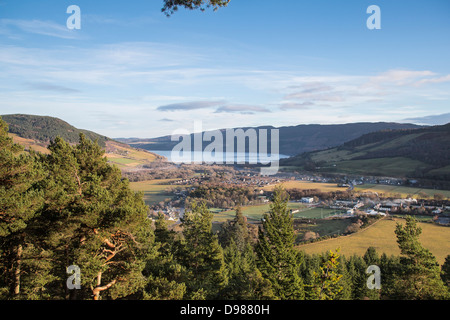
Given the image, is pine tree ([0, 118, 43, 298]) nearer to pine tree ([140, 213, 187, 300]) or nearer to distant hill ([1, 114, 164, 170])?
pine tree ([140, 213, 187, 300])

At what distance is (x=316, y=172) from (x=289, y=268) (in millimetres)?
99830

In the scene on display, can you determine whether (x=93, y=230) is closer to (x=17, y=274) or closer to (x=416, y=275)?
(x=17, y=274)

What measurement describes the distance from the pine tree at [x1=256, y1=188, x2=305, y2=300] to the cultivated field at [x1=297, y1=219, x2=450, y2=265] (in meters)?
18.6

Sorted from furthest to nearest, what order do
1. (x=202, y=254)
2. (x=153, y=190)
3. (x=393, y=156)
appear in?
(x=393, y=156), (x=153, y=190), (x=202, y=254)

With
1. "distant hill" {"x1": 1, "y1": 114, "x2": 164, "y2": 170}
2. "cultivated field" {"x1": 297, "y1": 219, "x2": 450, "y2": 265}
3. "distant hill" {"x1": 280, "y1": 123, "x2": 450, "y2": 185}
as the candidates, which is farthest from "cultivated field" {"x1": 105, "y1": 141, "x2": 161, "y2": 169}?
"cultivated field" {"x1": 297, "y1": 219, "x2": 450, "y2": 265}

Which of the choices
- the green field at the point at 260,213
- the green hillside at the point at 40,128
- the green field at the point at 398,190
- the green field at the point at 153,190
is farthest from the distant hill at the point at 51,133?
the green field at the point at 398,190

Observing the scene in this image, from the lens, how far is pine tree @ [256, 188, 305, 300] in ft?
48.7

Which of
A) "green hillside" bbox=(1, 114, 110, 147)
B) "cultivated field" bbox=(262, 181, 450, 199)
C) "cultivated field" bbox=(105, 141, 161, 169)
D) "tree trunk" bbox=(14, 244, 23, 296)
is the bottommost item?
"cultivated field" bbox=(262, 181, 450, 199)

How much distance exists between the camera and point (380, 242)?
1449 inches

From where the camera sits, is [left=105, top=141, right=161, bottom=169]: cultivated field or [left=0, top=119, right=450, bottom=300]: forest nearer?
[left=0, top=119, right=450, bottom=300]: forest

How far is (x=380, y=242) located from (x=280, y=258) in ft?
93.9

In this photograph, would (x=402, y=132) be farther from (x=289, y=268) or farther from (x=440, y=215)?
(x=289, y=268)

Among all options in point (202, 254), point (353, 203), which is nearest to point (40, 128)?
point (353, 203)

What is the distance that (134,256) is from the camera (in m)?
12.0
